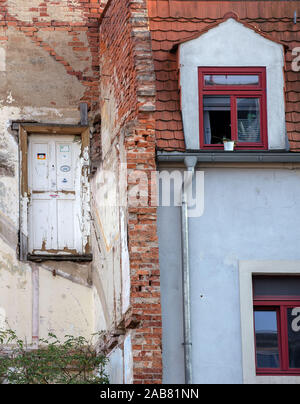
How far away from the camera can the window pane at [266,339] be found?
18562 millimetres

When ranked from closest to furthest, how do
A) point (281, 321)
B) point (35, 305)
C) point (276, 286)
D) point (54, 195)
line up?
point (281, 321), point (276, 286), point (35, 305), point (54, 195)

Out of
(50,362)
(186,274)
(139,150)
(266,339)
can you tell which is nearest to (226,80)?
(139,150)

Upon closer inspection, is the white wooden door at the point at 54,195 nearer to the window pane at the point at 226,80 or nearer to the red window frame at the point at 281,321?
the window pane at the point at 226,80

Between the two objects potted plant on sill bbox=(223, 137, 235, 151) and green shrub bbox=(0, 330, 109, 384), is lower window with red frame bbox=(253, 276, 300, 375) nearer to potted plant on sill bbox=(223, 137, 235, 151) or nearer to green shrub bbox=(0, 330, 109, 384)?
potted plant on sill bbox=(223, 137, 235, 151)

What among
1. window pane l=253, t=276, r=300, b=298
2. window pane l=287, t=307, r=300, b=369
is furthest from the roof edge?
window pane l=287, t=307, r=300, b=369

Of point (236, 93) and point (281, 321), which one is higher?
point (236, 93)

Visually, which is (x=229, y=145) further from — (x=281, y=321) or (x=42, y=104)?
(x=42, y=104)

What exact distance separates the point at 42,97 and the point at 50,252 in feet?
8.97

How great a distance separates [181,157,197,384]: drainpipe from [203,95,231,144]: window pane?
0.78 meters

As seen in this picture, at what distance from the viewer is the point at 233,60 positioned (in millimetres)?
19688

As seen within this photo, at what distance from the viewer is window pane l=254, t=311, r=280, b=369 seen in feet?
60.9

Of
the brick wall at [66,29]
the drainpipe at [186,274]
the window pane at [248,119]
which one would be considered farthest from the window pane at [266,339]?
the brick wall at [66,29]

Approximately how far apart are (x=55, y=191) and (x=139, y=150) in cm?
314

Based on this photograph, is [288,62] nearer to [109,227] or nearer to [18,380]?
[109,227]
